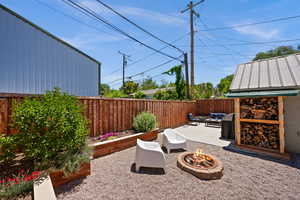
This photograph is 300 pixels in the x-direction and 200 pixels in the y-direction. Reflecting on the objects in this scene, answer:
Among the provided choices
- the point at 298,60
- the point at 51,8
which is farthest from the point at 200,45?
the point at 51,8

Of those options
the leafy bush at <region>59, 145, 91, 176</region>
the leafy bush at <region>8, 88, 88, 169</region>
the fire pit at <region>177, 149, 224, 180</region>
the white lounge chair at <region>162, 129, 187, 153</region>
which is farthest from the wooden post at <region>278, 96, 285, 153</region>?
the leafy bush at <region>8, 88, 88, 169</region>

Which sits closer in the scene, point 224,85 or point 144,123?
point 144,123

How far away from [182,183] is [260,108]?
3.80 metres

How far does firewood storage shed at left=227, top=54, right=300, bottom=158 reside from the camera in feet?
11.6

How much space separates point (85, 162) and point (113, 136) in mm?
1667

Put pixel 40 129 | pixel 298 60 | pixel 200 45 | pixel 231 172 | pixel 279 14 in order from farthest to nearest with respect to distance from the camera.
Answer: pixel 200 45, pixel 279 14, pixel 298 60, pixel 231 172, pixel 40 129

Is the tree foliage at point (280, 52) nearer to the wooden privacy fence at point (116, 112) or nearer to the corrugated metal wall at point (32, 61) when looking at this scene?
the wooden privacy fence at point (116, 112)

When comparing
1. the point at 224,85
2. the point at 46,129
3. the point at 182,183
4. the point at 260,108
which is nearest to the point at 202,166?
the point at 182,183

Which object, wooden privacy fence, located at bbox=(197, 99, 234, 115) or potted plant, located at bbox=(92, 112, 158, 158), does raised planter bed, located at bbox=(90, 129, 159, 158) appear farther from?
wooden privacy fence, located at bbox=(197, 99, 234, 115)

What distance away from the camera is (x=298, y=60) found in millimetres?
4012

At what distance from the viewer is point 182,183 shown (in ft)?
7.43

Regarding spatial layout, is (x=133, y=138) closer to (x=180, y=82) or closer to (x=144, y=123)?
(x=144, y=123)

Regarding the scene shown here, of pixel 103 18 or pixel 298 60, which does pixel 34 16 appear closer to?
pixel 103 18

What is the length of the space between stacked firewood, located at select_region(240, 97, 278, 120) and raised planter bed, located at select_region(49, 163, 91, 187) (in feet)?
16.6
